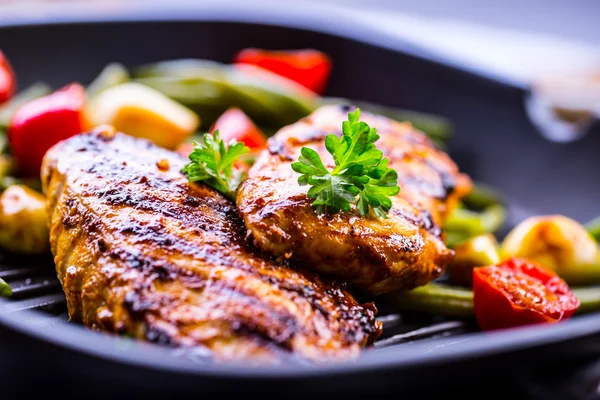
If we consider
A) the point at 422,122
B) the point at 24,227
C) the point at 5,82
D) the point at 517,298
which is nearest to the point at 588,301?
the point at 517,298

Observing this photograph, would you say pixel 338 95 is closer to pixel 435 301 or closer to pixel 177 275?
pixel 435 301

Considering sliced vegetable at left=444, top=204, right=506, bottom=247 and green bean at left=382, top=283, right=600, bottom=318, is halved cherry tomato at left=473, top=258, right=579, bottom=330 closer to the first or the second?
green bean at left=382, top=283, right=600, bottom=318

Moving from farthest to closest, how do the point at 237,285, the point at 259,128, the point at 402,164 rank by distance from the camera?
the point at 259,128
the point at 402,164
the point at 237,285

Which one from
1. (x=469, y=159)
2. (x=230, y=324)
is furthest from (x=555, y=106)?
(x=230, y=324)

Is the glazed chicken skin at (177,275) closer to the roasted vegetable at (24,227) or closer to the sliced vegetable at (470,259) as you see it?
the roasted vegetable at (24,227)

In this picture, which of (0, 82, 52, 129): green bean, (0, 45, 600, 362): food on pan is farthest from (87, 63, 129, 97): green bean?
(0, 45, 600, 362): food on pan

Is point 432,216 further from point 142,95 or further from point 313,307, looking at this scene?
point 142,95

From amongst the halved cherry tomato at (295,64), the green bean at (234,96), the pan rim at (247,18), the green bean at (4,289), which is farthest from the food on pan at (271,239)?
the halved cherry tomato at (295,64)
